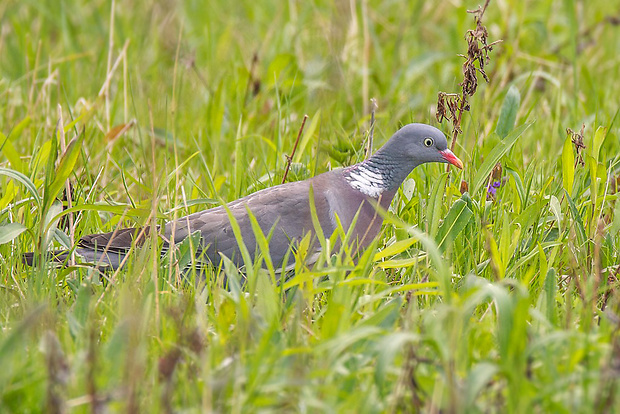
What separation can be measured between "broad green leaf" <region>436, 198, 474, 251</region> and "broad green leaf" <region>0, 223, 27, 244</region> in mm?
1684

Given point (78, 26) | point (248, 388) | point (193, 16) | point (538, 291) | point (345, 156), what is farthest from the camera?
point (193, 16)

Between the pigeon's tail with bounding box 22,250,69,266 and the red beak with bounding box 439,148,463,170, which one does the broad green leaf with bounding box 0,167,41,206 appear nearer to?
the pigeon's tail with bounding box 22,250,69,266

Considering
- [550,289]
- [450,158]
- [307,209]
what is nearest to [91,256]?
[307,209]

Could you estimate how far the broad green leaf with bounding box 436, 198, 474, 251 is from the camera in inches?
137

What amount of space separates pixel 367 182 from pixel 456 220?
22.1 inches

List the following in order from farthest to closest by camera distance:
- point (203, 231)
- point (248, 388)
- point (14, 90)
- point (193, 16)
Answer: point (193, 16), point (14, 90), point (203, 231), point (248, 388)

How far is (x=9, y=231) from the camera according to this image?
3307 mm

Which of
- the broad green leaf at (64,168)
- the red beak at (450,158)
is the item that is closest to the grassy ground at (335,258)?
the broad green leaf at (64,168)

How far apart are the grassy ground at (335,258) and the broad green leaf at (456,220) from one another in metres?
0.01

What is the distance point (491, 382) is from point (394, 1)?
5.52 metres

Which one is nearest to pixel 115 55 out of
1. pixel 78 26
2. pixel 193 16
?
pixel 78 26

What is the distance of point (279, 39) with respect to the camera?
261 inches

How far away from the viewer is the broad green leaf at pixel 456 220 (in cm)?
349

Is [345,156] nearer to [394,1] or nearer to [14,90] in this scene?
[14,90]
